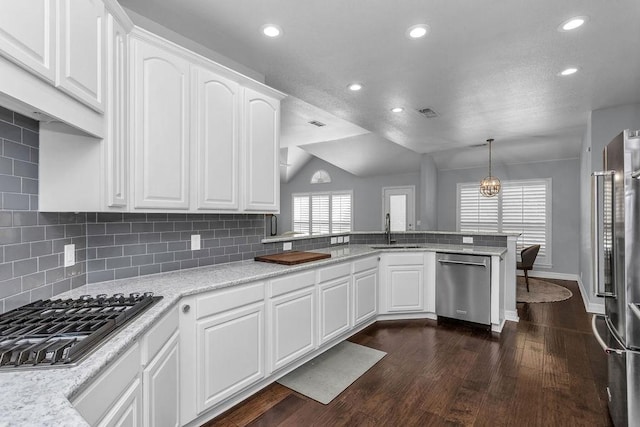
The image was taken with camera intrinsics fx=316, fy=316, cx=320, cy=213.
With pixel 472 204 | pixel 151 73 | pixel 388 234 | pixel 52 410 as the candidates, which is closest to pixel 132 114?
pixel 151 73

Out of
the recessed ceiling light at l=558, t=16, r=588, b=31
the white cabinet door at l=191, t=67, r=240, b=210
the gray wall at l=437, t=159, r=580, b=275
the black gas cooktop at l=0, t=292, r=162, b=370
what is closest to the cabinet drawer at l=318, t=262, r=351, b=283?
the white cabinet door at l=191, t=67, r=240, b=210

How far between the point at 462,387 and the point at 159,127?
112 inches

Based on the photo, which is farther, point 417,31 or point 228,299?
point 417,31

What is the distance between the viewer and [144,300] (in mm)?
1526

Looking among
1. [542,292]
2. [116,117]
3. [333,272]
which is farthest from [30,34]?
[542,292]

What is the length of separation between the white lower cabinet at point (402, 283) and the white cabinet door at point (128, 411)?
2961 mm

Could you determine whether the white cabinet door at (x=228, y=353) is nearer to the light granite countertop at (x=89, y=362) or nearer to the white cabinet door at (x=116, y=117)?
the light granite countertop at (x=89, y=362)

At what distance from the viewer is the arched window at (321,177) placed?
31.4 ft

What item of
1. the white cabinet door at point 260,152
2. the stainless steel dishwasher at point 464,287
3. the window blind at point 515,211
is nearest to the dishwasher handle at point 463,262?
the stainless steel dishwasher at point 464,287

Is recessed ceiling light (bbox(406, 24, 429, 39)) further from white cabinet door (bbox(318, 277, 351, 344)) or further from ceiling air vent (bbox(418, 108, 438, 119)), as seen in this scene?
white cabinet door (bbox(318, 277, 351, 344))

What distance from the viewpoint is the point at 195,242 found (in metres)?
2.48

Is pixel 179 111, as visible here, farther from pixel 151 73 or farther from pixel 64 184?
pixel 64 184

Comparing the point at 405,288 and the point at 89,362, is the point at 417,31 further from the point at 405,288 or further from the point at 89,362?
the point at 405,288

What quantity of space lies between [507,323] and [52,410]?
4425mm
